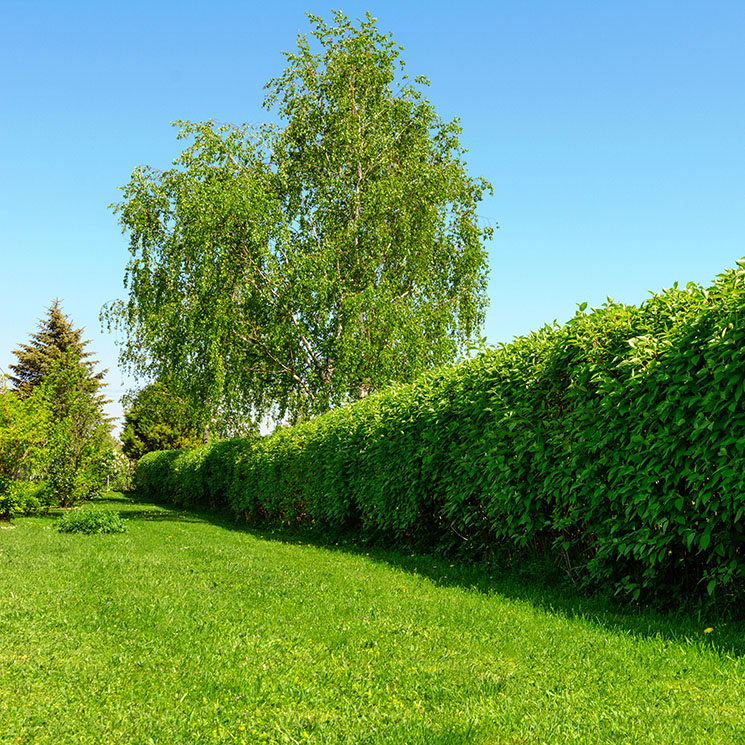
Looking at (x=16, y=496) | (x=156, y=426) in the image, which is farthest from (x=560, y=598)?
(x=156, y=426)

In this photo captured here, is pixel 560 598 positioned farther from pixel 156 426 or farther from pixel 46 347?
pixel 46 347

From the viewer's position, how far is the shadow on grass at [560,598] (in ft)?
14.7

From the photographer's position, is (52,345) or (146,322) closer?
(146,322)

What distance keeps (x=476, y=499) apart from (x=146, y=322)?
13.9m

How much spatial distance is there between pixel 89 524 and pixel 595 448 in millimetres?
10647

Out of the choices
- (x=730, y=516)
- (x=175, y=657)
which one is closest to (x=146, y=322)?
(x=175, y=657)

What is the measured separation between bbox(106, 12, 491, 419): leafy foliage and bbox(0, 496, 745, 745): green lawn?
36.7ft

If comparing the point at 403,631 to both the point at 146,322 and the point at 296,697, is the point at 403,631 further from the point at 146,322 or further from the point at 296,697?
the point at 146,322

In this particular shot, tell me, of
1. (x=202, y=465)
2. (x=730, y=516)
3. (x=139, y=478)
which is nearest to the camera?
(x=730, y=516)

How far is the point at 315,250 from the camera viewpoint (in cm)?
1873

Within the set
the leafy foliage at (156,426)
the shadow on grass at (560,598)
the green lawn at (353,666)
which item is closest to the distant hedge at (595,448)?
the shadow on grass at (560,598)

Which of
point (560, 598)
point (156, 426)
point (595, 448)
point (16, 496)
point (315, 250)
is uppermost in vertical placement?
point (315, 250)

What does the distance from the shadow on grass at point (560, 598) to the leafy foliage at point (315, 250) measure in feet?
27.2

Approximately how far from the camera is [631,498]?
541 cm
